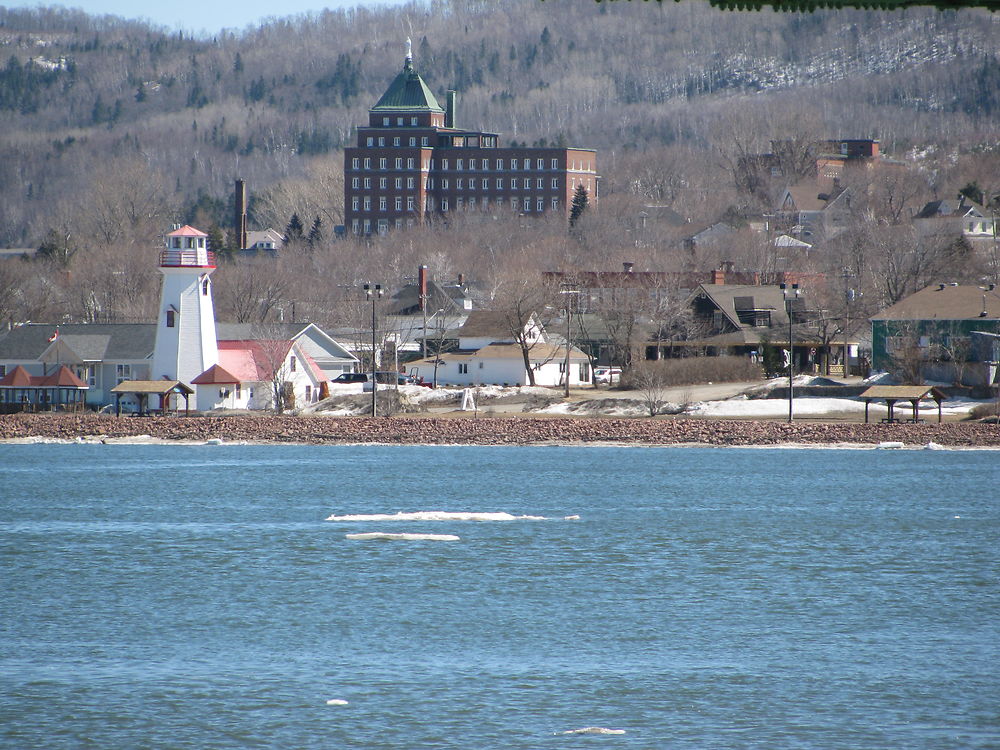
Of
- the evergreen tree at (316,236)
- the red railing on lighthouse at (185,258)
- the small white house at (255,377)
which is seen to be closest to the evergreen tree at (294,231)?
the evergreen tree at (316,236)

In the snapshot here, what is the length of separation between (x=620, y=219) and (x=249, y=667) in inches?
5229

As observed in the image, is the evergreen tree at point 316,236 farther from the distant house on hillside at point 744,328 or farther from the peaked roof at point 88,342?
the peaked roof at point 88,342

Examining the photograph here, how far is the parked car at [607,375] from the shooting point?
8100 cm

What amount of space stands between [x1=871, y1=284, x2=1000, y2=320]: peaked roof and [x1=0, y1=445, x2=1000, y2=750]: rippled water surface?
2265cm

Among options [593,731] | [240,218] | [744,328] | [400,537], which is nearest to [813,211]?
[240,218]

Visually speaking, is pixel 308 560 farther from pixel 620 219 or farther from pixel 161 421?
pixel 620 219

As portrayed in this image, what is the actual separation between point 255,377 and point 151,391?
6.17 meters

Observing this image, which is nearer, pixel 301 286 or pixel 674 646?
pixel 674 646

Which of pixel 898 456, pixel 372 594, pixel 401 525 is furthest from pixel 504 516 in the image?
pixel 898 456

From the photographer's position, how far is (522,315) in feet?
270

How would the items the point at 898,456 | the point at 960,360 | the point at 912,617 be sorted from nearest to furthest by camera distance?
the point at 912,617 → the point at 898,456 → the point at 960,360

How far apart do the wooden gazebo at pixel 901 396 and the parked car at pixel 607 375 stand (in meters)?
18.5

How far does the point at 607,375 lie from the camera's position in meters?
83.9

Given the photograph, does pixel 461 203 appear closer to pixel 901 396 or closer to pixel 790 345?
pixel 790 345
